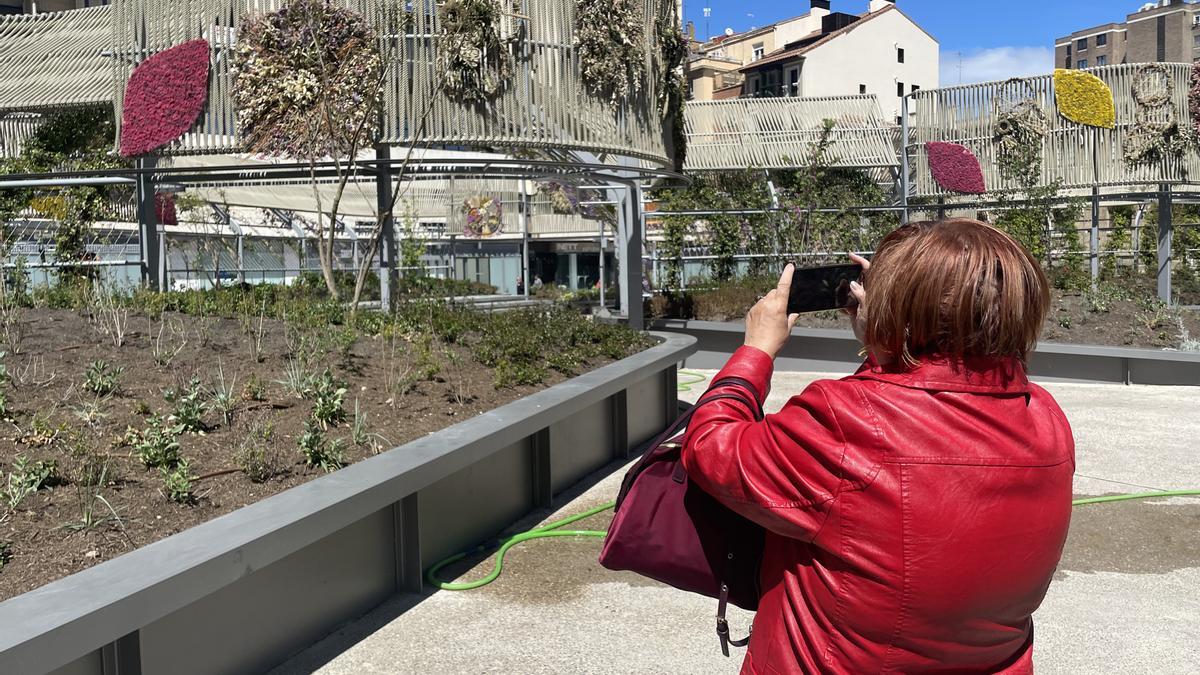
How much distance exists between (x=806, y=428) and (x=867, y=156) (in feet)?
75.3

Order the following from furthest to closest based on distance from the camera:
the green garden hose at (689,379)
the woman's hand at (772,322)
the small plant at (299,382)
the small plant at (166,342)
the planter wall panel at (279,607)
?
the green garden hose at (689,379) → the small plant at (166,342) → the small plant at (299,382) → the planter wall panel at (279,607) → the woman's hand at (772,322)

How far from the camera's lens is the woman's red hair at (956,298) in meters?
1.79

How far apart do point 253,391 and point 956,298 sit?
4.85m

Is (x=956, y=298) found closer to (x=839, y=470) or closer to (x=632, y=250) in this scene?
(x=839, y=470)

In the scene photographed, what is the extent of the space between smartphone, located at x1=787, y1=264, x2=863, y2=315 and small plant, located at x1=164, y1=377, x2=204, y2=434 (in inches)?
151

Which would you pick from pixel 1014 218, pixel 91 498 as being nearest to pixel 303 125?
pixel 91 498

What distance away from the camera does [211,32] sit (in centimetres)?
956

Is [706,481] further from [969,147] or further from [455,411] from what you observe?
[969,147]

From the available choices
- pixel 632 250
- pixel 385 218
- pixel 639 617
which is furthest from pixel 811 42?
pixel 639 617

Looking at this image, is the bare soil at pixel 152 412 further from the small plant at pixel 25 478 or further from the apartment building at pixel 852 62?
the apartment building at pixel 852 62

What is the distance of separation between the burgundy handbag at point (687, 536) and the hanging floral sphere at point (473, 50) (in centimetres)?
808

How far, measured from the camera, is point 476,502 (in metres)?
5.84

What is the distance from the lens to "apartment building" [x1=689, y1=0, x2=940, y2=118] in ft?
201

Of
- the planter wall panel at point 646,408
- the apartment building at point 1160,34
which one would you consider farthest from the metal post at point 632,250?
the apartment building at point 1160,34
